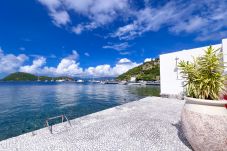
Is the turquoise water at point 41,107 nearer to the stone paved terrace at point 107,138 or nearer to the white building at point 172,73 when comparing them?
the stone paved terrace at point 107,138

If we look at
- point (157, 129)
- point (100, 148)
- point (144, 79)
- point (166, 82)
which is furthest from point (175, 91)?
point (144, 79)

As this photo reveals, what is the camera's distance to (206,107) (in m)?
3.14

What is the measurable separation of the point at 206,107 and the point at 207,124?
1.22 ft

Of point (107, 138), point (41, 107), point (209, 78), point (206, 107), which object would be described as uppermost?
point (209, 78)

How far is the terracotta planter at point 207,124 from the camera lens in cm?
294

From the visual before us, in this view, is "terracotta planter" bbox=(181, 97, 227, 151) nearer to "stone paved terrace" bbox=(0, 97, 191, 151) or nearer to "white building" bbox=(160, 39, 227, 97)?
"stone paved terrace" bbox=(0, 97, 191, 151)

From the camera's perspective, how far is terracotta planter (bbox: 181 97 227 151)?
2.94 metres

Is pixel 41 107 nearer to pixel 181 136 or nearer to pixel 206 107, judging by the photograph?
pixel 181 136

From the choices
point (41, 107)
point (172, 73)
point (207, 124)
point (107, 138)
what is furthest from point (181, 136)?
point (41, 107)

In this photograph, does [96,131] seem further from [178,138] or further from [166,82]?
[166,82]

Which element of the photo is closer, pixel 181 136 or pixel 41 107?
pixel 181 136

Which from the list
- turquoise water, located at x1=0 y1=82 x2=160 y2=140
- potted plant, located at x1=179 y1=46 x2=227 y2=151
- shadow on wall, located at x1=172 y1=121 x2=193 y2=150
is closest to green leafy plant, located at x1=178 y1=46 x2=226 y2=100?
potted plant, located at x1=179 y1=46 x2=227 y2=151

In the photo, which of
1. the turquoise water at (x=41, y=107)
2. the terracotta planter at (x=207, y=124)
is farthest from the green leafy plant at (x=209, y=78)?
the turquoise water at (x=41, y=107)

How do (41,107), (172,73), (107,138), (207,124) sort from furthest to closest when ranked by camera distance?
(41,107), (172,73), (107,138), (207,124)
